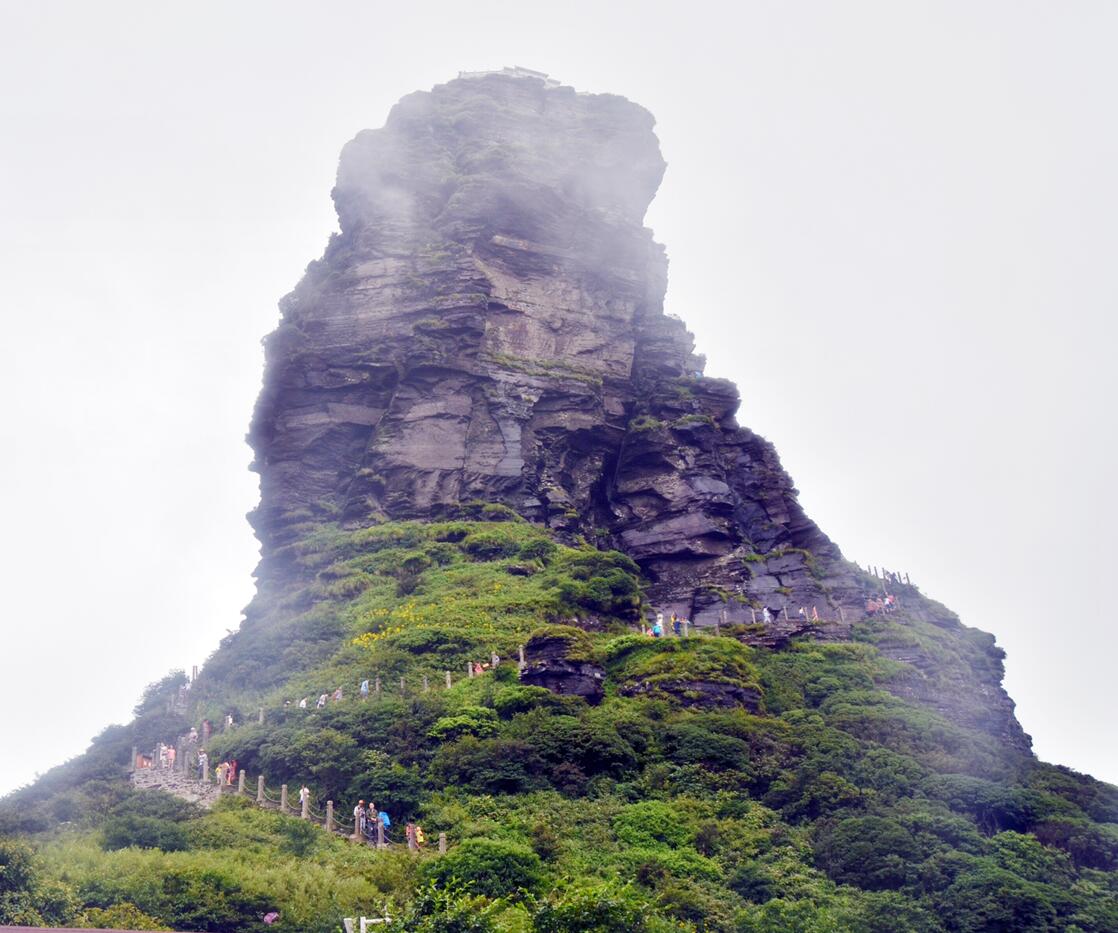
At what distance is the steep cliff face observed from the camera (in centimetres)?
6675

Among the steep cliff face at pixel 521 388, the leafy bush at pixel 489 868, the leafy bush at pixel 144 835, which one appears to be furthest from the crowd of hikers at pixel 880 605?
the leafy bush at pixel 144 835

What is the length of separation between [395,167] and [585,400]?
72.3 feet

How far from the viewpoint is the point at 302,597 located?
58.3m

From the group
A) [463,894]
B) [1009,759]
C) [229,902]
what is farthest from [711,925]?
[1009,759]

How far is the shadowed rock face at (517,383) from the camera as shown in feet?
221

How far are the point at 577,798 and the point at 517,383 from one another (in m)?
38.5

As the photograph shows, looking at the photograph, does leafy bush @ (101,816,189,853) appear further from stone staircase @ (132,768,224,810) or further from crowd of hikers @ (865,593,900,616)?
crowd of hikers @ (865,593,900,616)

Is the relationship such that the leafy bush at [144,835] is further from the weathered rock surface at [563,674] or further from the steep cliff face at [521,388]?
the steep cliff face at [521,388]

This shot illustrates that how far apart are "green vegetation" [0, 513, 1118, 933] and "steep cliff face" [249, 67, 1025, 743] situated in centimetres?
1237

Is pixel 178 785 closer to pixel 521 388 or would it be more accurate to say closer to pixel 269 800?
pixel 269 800

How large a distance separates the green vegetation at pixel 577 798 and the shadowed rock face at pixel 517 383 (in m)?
12.9

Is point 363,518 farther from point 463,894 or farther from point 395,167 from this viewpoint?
point 463,894

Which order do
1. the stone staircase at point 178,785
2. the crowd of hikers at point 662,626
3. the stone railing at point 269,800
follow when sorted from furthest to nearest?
the crowd of hikers at point 662,626 < the stone staircase at point 178,785 < the stone railing at point 269,800

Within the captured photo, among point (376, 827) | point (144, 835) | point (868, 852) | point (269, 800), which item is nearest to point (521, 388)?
point (269, 800)
